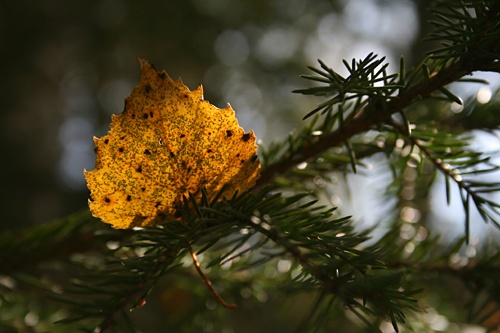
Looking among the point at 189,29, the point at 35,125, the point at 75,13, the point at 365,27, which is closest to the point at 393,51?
the point at 365,27

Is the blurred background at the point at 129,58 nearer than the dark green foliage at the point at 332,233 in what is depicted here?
No

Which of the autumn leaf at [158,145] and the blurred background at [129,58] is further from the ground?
the blurred background at [129,58]

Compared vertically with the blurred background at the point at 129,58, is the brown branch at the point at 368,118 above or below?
below

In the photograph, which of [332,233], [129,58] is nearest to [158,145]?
[332,233]

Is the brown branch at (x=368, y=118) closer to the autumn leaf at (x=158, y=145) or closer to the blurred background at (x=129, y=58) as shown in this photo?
the autumn leaf at (x=158, y=145)

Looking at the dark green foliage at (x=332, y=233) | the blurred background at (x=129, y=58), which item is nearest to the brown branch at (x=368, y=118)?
the dark green foliage at (x=332, y=233)

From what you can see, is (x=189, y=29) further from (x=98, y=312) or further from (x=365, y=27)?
(x=98, y=312)
